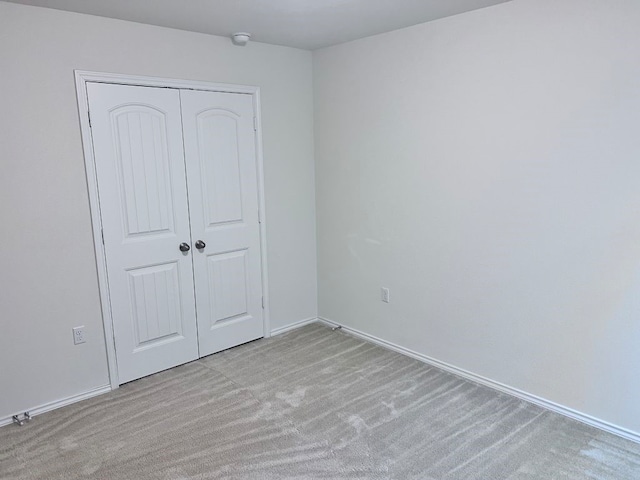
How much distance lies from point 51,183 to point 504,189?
107 inches

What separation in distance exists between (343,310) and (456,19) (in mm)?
2398

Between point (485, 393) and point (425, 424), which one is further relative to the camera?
point (485, 393)

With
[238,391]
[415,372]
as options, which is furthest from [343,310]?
[238,391]

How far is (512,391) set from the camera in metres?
2.91

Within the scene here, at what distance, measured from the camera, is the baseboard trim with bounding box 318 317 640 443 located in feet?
8.21

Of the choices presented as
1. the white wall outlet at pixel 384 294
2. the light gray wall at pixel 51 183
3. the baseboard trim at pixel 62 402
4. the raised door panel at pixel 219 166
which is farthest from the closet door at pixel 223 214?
the white wall outlet at pixel 384 294

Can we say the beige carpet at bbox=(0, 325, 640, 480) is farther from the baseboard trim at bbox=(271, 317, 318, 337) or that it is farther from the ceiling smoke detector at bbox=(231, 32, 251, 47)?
the ceiling smoke detector at bbox=(231, 32, 251, 47)

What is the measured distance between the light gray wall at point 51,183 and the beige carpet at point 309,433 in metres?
0.32

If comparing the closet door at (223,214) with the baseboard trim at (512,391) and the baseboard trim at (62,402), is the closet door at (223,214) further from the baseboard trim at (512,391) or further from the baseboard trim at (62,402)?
the baseboard trim at (512,391)

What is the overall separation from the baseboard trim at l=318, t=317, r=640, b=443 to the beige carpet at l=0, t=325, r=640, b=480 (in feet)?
0.16

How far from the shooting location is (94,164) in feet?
9.44

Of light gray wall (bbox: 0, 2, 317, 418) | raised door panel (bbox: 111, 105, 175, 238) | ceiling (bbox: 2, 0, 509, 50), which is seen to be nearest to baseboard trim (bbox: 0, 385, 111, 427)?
light gray wall (bbox: 0, 2, 317, 418)

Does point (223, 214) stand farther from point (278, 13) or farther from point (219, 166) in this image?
point (278, 13)

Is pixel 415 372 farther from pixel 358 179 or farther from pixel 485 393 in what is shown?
pixel 358 179
